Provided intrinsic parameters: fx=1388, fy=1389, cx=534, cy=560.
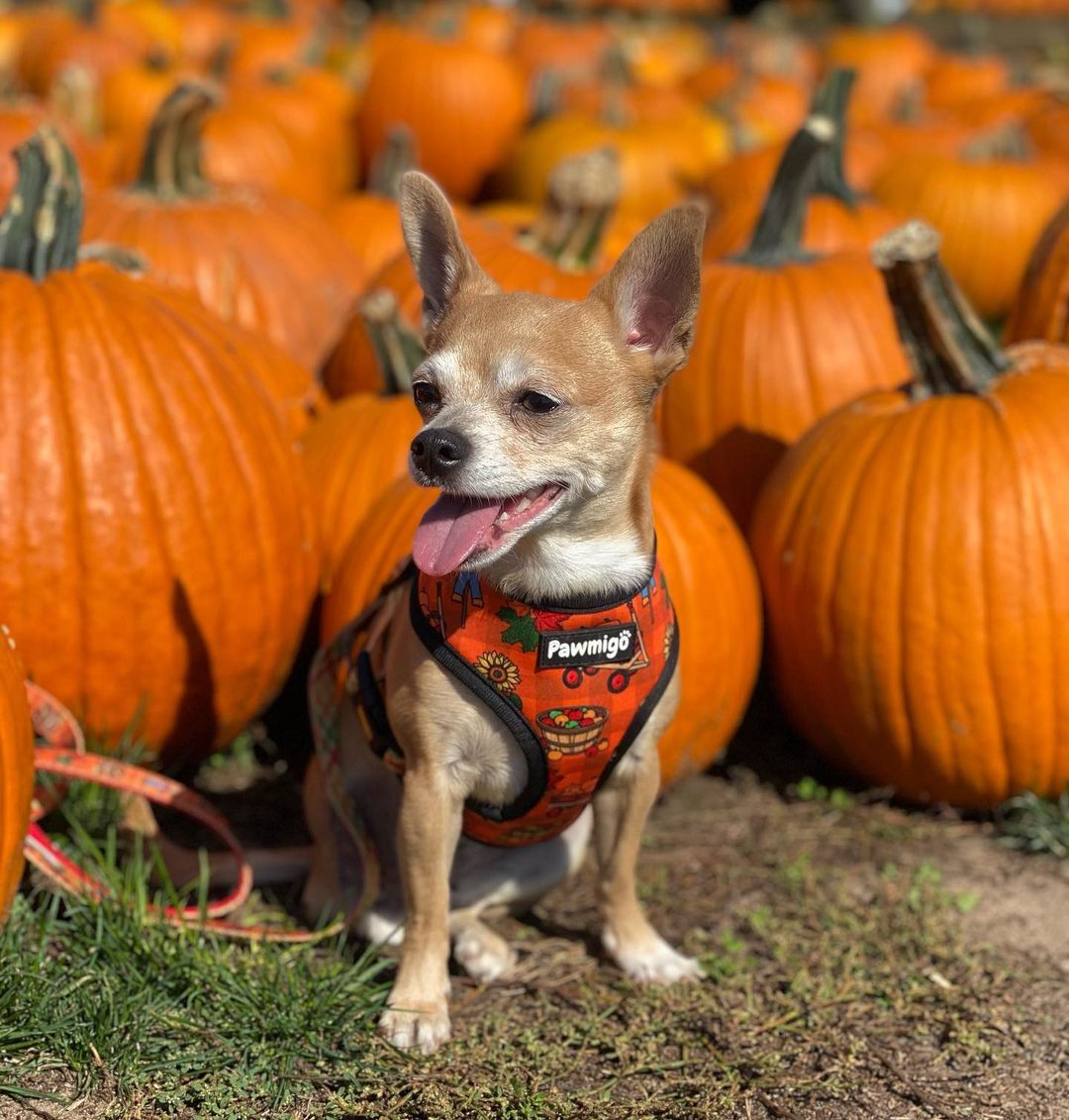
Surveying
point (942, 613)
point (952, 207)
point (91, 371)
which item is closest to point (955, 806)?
point (942, 613)

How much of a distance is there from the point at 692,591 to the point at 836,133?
2.89 m

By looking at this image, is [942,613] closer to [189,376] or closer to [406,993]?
[406,993]

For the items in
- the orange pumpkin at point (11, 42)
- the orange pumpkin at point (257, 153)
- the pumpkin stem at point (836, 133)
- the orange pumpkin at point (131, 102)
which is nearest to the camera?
the pumpkin stem at point (836, 133)

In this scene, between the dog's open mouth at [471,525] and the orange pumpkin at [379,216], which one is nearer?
the dog's open mouth at [471,525]

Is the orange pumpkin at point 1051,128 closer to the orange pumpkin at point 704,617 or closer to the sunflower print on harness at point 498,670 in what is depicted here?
the orange pumpkin at point 704,617

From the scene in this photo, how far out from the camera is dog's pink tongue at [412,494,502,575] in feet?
8.30

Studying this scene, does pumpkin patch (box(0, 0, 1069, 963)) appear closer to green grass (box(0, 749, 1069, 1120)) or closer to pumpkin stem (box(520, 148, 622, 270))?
pumpkin stem (box(520, 148, 622, 270))

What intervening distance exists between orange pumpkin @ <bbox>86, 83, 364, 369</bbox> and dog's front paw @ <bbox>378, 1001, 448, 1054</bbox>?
10.1 feet

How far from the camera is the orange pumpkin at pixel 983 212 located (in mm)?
7570

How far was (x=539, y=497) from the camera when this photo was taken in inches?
104

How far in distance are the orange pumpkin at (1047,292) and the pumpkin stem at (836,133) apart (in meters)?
1.14

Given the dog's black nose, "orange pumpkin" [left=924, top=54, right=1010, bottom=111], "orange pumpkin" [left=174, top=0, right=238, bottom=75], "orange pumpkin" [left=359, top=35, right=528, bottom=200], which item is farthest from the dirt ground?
"orange pumpkin" [left=924, top=54, right=1010, bottom=111]

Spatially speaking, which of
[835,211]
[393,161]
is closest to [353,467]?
[835,211]

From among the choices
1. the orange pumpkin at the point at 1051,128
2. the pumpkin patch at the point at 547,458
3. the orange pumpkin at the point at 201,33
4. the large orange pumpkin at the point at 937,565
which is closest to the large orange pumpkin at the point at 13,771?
the pumpkin patch at the point at 547,458
